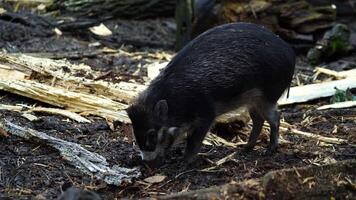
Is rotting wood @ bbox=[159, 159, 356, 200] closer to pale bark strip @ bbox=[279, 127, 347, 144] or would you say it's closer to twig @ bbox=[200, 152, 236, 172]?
twig @ bbox=[200, 152, 236, 172]

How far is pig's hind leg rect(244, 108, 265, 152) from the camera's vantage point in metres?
6.71

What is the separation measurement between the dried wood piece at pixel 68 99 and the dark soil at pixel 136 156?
0.11m

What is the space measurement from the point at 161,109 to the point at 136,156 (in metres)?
0.56

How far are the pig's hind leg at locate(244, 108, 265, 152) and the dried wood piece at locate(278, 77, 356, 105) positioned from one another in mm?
2031

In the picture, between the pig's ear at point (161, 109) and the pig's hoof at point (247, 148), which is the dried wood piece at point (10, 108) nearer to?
the pig's ear at point (161, 109)

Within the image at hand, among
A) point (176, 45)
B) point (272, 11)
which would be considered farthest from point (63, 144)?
point (272, 11)

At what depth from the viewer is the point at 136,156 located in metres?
6.25

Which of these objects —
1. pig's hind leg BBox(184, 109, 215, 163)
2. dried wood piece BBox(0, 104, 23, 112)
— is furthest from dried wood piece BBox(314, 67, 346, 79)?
dried wood piece BBox(0, 104, 23, 112)

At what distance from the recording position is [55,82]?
8148 millimetres

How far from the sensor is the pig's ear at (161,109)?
19.6 ft

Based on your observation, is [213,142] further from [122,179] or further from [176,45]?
[176,45]

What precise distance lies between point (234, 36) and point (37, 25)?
641 centimetres

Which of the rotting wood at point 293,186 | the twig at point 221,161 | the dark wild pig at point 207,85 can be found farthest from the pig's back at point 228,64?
the rotting wood at point 293,186

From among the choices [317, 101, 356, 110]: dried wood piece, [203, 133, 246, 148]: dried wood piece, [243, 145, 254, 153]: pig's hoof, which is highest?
[243, 145, 254, 153]: pig's hoof
